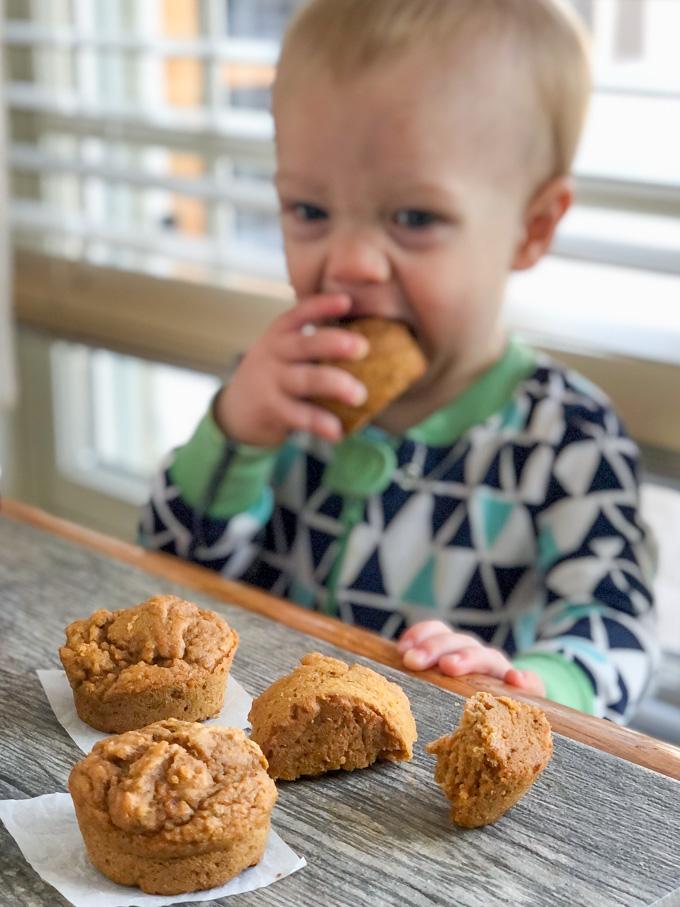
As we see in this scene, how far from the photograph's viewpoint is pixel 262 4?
1.61 meters

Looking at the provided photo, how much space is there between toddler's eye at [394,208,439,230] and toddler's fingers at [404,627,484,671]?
0.41m

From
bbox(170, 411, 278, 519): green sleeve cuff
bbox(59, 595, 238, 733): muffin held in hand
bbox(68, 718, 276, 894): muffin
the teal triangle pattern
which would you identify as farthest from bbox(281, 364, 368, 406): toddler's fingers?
bbox(68, 718, 276, 894): muffin

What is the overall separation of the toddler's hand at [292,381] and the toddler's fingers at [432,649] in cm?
28

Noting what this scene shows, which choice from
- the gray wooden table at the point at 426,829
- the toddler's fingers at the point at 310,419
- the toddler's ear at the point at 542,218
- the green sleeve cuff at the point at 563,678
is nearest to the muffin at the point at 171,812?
the gray wooden table at the point at 426,829

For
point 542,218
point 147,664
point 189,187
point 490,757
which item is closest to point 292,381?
point 542,218

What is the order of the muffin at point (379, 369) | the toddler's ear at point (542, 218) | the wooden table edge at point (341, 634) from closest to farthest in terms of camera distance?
the wooden table edge at point (341, 634), the muffin at point (379, 369), the toddler's ear at point (542, 218)

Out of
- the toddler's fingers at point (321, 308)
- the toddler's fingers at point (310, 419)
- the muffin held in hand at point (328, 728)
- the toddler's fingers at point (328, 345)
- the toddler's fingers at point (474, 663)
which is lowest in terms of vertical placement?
the toddler's fingers at point (474, 663)

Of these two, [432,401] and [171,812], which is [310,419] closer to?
[432,401]

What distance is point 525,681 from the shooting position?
2.58ft

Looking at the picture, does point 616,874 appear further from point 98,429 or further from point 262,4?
point 98,429

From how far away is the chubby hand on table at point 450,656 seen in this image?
0.73 meters

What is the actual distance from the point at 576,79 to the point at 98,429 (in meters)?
1.15

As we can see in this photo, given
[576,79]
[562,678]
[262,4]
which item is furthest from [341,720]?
[262,4]

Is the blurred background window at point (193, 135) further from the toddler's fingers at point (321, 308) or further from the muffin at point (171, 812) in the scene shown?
the muffin at point (171, 812)
